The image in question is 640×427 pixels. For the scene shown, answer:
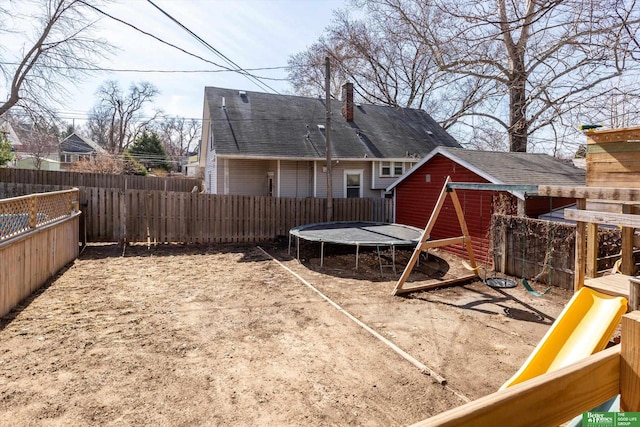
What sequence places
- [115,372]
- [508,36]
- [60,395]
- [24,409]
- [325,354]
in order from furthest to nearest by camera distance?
[508,36] < [325,354] < [115,372] < [60,395] < [24,409]

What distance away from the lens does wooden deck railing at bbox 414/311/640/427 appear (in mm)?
825

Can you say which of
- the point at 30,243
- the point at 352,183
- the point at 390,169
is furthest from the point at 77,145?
the point at 30,243

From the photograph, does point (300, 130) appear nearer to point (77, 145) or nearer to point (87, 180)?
point (87, 180)

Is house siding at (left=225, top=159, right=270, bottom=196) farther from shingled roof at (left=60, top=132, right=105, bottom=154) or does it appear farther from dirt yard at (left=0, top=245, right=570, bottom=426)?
shingled roof at (left=60, top=132, right=105, bottom=154)

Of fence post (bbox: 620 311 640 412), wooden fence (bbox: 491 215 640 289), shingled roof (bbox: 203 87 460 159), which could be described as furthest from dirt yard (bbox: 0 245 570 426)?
shingled roof (bbox: 203 87 460 159)

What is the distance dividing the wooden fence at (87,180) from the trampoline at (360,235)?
1109 cm

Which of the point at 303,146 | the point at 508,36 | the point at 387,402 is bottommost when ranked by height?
the point at 387,402

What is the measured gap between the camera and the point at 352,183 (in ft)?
52.0

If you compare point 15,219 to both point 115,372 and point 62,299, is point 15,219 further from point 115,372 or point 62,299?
point 115,372

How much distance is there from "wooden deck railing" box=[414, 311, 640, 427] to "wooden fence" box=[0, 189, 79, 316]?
620 centimetres

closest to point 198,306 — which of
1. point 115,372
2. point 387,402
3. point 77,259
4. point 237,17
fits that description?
point 115,372

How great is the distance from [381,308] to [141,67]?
44.6ft

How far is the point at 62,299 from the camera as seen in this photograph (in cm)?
601

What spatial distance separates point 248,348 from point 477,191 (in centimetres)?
763
